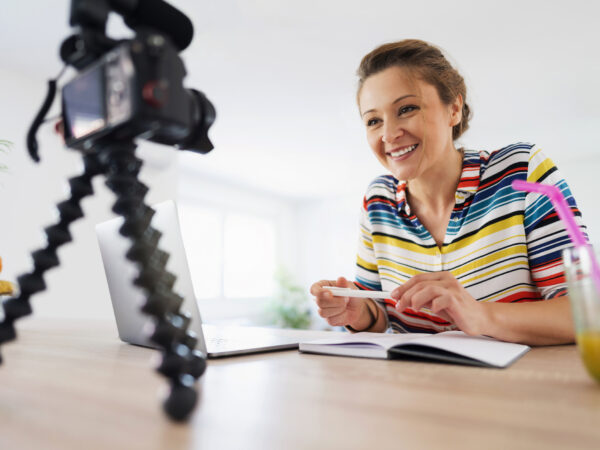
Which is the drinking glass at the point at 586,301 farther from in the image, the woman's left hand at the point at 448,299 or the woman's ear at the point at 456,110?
the woman's ear at the point at 456,110

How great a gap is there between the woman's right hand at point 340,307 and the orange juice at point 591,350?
1.72ft

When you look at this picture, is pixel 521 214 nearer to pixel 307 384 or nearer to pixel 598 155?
pixel 307 384

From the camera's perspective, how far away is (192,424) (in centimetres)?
31

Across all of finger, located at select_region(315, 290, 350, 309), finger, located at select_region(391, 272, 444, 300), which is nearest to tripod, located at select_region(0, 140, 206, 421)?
finger, located at select_region(391, 272, 444, 300)

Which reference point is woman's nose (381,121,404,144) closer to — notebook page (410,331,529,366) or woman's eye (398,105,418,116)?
woman's eye (398,105,418,116)

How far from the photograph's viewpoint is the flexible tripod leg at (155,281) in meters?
0.29

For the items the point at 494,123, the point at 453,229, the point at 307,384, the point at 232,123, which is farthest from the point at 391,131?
the point at 494,123

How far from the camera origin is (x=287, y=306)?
7.18 metres

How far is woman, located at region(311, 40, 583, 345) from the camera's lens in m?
0.99

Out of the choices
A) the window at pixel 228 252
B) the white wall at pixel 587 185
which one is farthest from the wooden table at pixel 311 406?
the white wall at pixel 587 185

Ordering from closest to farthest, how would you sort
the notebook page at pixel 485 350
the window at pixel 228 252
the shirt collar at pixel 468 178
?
the notebook page at pixel 485 350, the shirt collar at pixel 468 178, the window at pixel 228 252

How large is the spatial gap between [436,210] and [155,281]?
1.07 meters

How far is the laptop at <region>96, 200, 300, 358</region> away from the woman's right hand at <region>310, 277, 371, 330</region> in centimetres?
18

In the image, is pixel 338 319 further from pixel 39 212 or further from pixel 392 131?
pixel 39 212
